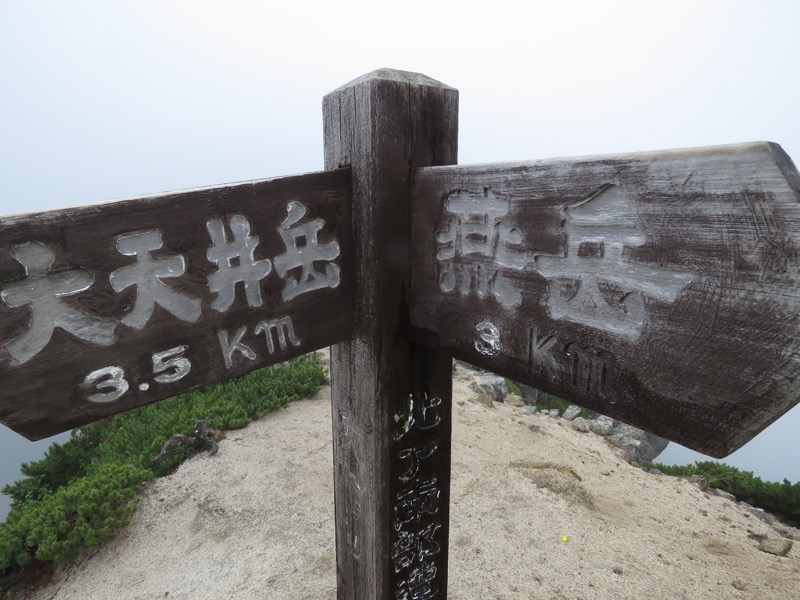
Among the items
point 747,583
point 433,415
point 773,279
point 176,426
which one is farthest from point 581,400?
point 176,426

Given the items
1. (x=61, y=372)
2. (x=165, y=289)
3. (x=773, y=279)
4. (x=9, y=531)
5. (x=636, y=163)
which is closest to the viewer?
(x=773, y=279)

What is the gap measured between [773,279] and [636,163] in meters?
0.31

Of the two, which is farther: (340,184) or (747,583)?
(747,583)

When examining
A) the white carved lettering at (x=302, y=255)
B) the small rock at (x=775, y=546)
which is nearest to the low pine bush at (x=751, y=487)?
the small rock at (x=775, y=546)

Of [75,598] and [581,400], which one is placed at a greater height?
[581,400]

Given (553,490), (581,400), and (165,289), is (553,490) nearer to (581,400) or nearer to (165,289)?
(581,400)

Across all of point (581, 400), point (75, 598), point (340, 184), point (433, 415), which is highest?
point (340, 184)

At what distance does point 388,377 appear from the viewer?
152cm

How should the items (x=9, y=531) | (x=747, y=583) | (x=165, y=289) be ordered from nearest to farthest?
(x=165, y=289)
(x=747, y=583)
(x=9, y=531)

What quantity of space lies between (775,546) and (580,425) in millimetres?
2646

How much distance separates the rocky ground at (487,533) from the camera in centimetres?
383

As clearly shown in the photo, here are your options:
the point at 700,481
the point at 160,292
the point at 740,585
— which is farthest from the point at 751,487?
the point at 160,292

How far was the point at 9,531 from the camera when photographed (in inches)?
175

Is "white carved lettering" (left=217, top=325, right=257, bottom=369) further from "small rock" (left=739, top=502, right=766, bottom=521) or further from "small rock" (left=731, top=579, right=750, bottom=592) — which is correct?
"small rock" (left=739, top=502, right=766, bottom=521)
